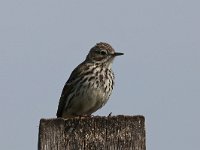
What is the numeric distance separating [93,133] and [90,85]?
24.7ft

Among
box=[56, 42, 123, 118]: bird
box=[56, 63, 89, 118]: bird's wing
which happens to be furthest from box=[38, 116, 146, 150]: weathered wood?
box=[56, 63, 89, 118]: bird's wing

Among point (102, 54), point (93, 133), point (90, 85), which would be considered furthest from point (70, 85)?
point (93, 133)

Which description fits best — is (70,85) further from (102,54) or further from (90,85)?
(102,54)

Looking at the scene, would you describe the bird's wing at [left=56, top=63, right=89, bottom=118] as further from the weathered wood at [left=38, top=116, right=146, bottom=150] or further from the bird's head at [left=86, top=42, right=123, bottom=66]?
the weathered wood at [left=38, top=116, right=146, bottom=150]

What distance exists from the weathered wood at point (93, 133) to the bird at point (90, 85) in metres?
6.93

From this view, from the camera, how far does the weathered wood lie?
5.55m

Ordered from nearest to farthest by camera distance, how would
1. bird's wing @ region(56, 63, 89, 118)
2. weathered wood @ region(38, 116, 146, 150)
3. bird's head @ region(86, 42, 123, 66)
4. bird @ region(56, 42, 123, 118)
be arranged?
weathered wood @ region(38, 116, 146, 150), bird @ region(56, 42, 123, 118), bird's wing @ region(56, 63, 89, 118), bird's head @ region(86, 42, 123, 66)

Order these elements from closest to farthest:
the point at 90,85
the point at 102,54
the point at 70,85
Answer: the point at 90,85 → the point at 70,85 → the point at 102,54

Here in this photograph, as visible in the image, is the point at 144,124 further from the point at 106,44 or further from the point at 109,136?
the point at 106,44

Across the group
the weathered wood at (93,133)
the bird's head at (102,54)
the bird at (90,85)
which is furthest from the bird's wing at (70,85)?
the weathered wood at (93,133)

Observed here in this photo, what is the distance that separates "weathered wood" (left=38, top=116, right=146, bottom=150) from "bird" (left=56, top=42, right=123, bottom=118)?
6.93 m

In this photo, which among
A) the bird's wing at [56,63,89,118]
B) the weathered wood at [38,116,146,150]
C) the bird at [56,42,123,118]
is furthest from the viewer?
the bird's wing at [56,63,89,118]

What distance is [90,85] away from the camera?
1325cm

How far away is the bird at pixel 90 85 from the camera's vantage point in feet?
43.0
